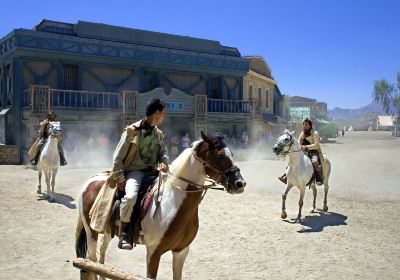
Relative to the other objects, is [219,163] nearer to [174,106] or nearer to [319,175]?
[319,175]

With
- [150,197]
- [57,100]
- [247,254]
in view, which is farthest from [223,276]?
[57,100]

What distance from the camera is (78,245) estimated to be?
17.4 ft

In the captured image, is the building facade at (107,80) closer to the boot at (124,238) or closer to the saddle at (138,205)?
the saddle at (138,205)

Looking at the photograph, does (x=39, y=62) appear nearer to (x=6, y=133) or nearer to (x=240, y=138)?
(x=6, y=133)

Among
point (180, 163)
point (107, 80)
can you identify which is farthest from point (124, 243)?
point (107, 80)

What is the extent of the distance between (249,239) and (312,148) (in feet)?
12.0

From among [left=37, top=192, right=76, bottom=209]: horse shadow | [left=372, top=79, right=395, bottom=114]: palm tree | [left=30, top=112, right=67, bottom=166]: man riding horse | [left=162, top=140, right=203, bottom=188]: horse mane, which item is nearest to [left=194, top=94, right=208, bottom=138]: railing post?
[left=30, top=112, right=67, bottom=166]: man riding horse

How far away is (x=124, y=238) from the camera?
14.3ft

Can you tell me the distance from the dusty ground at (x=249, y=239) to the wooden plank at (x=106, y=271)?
2.05 m

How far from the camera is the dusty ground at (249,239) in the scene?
6000 mm

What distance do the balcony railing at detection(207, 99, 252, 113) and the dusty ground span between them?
545 inches

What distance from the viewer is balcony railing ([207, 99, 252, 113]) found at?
2670cm

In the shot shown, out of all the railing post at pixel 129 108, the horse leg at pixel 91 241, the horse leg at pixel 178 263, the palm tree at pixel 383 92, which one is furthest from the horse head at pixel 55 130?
the palm tree at pixel 383 92

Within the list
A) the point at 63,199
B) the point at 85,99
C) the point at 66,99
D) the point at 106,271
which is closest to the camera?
the point at 106,271
